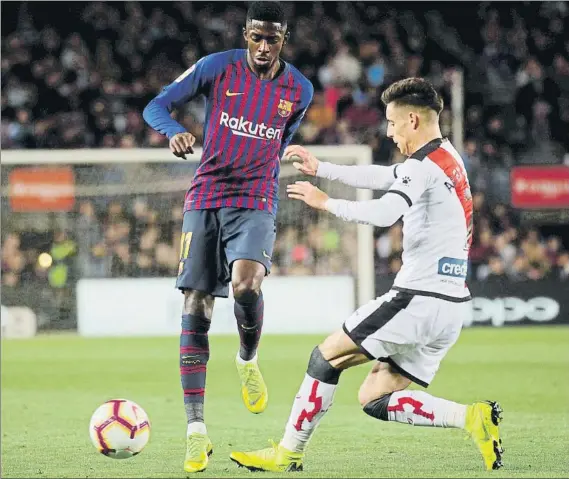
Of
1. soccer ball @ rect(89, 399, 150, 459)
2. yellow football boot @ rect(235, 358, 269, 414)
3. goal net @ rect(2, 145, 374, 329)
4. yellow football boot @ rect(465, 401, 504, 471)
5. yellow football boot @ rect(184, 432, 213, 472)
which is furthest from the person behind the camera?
goal net @ rect(2, 145, 374, 329)

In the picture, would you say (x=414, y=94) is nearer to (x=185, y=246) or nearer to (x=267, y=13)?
(x=267, y=13)

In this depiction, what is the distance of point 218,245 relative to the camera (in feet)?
21.7

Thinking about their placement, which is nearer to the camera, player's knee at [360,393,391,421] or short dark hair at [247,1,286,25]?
player's knee at [360,393,391,421]

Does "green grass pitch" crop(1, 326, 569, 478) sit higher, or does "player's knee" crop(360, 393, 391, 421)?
"player's knee" crop(360, 393, 391, 421)

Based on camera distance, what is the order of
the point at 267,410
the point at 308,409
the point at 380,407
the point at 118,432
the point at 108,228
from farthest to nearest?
the point at 108,228, the point at 267,410, the point at 118,432, the point at 380,407, the point at 308,409

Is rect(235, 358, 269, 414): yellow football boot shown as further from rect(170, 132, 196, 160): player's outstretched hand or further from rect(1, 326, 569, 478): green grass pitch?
rect(170, 132, 196, 160): player's outstretched hand

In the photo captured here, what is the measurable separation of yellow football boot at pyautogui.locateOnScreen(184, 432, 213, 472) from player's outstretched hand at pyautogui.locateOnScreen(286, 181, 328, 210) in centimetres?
138

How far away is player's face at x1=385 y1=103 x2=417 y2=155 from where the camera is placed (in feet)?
19.2

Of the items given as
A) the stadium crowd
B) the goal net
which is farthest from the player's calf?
the stadium crowd

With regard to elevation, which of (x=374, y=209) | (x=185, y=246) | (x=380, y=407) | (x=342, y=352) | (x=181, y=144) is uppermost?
(x=181, y=144)

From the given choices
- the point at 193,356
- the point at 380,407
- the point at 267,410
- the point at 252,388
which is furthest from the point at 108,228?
the point at 380,407

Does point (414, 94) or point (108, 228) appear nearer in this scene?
point (414, 94)

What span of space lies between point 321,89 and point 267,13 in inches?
628

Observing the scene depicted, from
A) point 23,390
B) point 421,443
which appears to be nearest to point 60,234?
point 23,390
